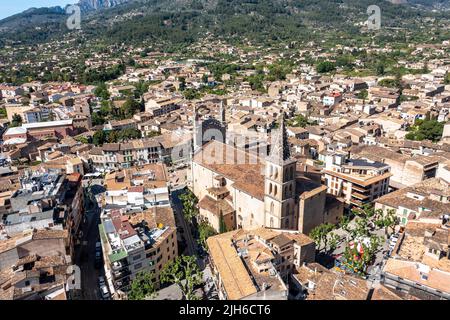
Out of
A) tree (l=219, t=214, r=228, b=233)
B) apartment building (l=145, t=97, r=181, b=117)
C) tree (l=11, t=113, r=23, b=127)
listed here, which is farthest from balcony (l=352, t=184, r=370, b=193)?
tree (l=11, t=113, r=23, b=127)

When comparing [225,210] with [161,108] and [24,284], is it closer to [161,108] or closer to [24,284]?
[24,284]

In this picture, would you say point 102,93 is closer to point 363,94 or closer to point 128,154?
point 128,154

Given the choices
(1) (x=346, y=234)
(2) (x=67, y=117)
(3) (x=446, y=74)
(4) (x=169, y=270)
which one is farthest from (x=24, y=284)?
(3) (x=446, y=74)

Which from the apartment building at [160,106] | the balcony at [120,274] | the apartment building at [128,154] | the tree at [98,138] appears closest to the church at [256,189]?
the balcony at [120,274]

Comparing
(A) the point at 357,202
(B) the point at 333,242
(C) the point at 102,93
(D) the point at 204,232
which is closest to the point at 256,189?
(D) the point at 204,232

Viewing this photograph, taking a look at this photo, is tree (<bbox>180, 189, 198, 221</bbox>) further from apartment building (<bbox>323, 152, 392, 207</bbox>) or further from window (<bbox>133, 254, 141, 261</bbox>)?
apartment building (<bbox>323, 152, 392, 207</bbox>)
